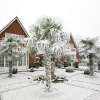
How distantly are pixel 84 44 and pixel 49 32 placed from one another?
925 cm

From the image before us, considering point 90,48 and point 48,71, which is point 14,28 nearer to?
point 90,48

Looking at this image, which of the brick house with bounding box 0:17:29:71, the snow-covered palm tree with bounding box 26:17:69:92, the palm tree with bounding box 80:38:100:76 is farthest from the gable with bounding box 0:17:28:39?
the snow-covered palm tree with bounding box 26:17:69:92

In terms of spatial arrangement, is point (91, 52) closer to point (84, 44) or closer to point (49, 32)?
point (84, 44)

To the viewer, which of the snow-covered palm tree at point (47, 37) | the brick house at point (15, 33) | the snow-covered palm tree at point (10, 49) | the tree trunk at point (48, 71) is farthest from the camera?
the brick house at point (15, 33)

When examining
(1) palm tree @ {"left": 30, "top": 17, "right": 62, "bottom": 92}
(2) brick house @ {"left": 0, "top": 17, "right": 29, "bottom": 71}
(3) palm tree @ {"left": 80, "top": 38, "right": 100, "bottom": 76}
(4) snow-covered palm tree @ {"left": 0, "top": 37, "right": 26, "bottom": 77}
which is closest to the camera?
(1) palm tree @ {"left": 30, "top": 17, "right": 62, "bottom": 92}

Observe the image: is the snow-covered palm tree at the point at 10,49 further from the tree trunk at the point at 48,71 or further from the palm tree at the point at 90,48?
the palm tree at the point at 90,48

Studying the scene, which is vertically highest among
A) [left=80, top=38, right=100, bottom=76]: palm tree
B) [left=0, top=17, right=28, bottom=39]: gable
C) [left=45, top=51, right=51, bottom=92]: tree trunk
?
[left=0, top=17, right=28, bottom=39]: gable

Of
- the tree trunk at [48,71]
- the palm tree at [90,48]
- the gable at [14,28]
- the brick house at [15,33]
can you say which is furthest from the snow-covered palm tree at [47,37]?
the gable at [14,28]

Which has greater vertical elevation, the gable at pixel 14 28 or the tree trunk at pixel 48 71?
the gable at pixel 14 28

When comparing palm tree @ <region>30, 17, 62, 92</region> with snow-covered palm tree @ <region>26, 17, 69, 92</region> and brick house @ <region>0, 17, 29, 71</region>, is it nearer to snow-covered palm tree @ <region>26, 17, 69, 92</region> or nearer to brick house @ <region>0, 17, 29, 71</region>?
snow-covered palm tree @ <region>26, 17, 69, 92</region>

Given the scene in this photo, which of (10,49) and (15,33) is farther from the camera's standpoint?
(15,33)

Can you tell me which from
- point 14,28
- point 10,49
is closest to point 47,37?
point 10,49

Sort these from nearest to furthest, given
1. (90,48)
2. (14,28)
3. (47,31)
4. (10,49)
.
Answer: (47,31), (10,49), (90,48), (14,28)

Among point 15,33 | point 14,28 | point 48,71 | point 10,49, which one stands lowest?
point 48,71
